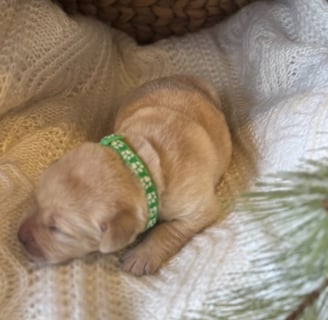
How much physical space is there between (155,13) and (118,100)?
1.03ft

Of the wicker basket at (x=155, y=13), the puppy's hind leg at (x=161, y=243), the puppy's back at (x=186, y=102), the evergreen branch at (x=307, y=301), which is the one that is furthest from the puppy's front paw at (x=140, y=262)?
the wicker basket at (x=155, y=13)

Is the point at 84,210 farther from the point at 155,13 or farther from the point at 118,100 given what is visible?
the point at 155,13

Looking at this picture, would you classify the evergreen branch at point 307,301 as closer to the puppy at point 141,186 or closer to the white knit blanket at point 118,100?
the white knit blanket at point 118,100

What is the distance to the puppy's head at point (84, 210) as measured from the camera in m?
1.08

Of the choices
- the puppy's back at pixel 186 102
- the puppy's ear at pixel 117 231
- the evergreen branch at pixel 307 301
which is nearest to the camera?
the evergreen branch at pixel 307 301

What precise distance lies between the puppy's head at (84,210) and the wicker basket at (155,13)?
746 mm

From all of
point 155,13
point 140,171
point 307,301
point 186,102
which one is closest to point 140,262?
point 140,171

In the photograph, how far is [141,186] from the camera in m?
1.14

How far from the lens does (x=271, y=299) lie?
0.62m

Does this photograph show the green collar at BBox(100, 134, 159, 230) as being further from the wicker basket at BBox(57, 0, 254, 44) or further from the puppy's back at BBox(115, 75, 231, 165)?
the wicker basket at BBox(57, 0, 254, 44)

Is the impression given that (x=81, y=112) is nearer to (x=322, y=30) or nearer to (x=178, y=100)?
(x=178, y=100)

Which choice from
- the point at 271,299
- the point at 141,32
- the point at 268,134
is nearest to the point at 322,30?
the point at 268,134

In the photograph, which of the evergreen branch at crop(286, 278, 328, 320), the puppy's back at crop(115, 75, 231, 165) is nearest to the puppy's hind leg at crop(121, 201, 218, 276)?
the puppy's back at crop(115, 75, 231, 165)

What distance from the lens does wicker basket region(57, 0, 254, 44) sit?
1749mm
